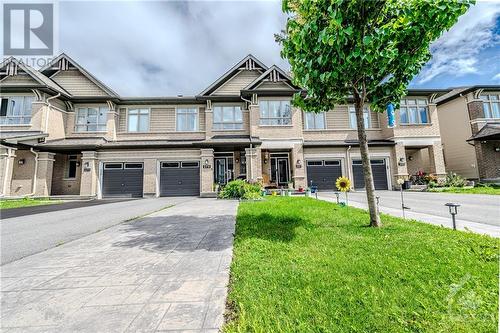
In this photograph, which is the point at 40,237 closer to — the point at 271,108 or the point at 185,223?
the point at 185,223

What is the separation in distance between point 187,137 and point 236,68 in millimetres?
7221

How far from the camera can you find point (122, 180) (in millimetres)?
16453

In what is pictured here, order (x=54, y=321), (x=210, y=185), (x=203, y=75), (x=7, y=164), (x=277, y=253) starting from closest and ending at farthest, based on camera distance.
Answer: (x=54, y=321)
(x=277, y=253)
(x=7, y=164)
(x=210, y=185)
(x=203, y=75)

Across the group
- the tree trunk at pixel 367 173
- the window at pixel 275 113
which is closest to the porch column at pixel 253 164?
the window at pixel 275 113

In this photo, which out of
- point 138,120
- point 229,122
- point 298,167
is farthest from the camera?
point 138,120

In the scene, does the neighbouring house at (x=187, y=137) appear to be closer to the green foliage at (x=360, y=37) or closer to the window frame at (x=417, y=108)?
the window frame at (x=417, y=108)

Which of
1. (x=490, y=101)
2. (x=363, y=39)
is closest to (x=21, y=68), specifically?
(x=363, y=39)

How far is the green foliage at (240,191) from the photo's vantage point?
12841 mm

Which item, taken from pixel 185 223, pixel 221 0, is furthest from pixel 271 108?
pixel 185 223

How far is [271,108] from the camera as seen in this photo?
666 inches

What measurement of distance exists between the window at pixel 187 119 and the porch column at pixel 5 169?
1117 cm

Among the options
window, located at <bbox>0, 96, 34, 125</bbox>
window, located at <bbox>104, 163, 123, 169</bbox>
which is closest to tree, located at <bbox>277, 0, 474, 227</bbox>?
window, located at <bbox>104, 163, 123, 169</bbox>

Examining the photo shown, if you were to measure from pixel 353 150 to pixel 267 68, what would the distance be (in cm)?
997

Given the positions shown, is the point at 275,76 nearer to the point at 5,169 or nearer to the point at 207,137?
the point at 207,137
